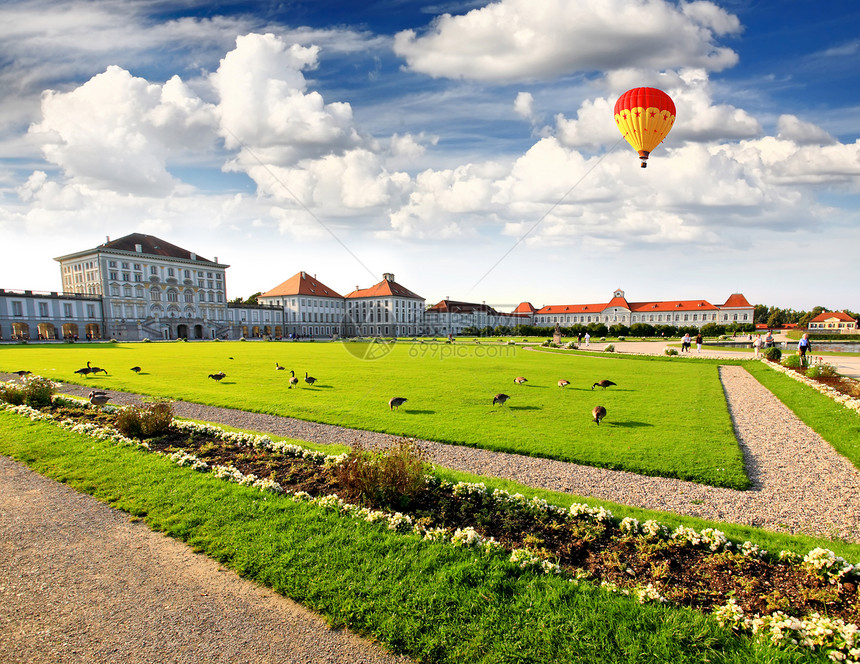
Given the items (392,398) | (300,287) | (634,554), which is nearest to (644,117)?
(392,398)

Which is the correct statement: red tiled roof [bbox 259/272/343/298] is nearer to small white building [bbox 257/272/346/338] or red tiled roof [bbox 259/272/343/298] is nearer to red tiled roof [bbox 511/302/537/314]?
small white building [bbox 257/272/346/338]

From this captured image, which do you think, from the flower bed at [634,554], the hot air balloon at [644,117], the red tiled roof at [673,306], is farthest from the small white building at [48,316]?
the red tiled roof at [673,306]

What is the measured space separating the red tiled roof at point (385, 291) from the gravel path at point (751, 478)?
98.0 m

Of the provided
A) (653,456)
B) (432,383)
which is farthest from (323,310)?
(653,456)

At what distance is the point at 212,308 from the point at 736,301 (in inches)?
4947

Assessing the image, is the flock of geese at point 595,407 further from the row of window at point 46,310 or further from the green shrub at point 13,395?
the row of window at point 46,310

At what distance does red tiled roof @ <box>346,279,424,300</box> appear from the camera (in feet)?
357

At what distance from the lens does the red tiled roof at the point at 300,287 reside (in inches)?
4144

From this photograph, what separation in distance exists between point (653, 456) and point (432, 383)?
1036 centimetres

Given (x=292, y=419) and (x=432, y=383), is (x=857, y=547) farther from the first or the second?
(x=432, y=383)

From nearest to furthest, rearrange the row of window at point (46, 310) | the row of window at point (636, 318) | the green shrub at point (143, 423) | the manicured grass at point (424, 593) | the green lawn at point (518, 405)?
the manicured grass at point (424, 593) < the green lawn at point (518, 405) < the green shrub at point (143, 423) < the row of window at point (46, 310) < the row of window at point (636, 318)

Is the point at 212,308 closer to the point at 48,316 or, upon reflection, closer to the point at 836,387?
the point at 48,316

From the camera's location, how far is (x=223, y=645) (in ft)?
11.6

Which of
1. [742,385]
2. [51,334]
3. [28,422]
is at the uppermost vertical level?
[51,334]
